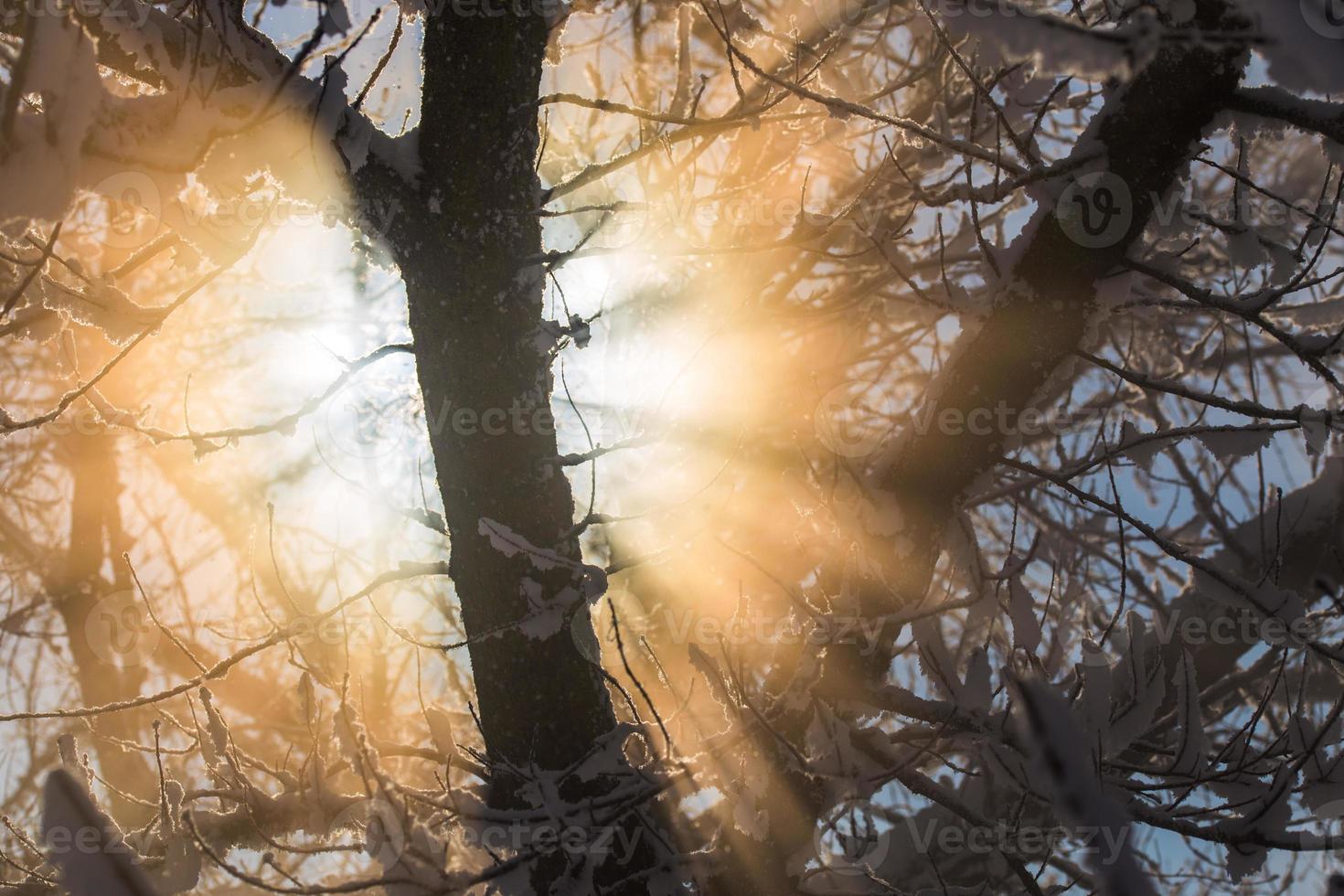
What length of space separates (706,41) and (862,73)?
1014 mm

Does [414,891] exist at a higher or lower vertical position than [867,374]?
lower

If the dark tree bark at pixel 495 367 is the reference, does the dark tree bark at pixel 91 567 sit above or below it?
above

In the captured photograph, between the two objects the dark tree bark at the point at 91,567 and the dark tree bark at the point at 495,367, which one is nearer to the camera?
the dark tree bark at the point at 495,367

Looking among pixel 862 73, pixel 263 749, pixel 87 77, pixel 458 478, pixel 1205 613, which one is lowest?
pixel 1205 613

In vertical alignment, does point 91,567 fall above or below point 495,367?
above

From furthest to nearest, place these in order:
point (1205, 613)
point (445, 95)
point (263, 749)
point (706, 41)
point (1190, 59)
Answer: point (263, 749) < point (706, 41) < point (1205, 613) < point (445, 95) < point (1190, 59)

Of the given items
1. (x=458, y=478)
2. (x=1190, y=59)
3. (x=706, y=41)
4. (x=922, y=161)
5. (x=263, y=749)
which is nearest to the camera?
(x=1190, y=59)

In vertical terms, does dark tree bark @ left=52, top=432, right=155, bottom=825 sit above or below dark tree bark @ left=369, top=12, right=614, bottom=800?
above

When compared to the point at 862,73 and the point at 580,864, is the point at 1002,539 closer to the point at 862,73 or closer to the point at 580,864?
the point at 862,73

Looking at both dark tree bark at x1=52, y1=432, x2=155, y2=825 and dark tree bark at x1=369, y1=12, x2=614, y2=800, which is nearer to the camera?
dark tree bark at x1=369, y1=12, x2=614, y2=800

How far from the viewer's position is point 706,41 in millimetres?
4703

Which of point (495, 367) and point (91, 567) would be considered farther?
point (91, 567)

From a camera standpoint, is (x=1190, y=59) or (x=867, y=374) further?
(x=867, y=374)

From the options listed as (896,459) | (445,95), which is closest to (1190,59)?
(896,459)
